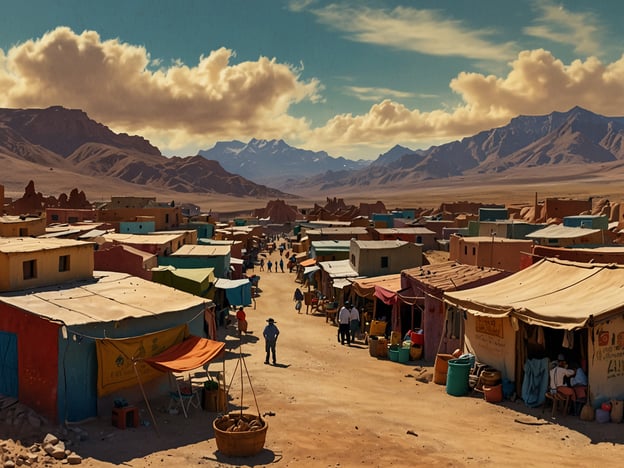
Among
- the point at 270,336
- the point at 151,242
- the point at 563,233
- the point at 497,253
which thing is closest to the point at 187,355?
the point at 270,336

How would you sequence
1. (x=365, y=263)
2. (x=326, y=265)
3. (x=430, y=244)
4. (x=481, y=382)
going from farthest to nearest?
(x=430, y=244) < (x=326, y=265) < (x=365, y=263) < (x=481, y=382)

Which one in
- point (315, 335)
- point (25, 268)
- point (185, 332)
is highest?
point (25, 268)

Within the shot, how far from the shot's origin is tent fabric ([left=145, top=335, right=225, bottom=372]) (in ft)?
49.6

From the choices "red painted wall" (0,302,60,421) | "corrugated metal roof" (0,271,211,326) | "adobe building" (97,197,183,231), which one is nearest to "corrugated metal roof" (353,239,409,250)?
"corrugated metal roof" (0,271,211,326)

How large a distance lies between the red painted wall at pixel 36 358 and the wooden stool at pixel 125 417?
→ 1.25 meters

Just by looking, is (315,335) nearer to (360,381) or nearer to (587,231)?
(360,381)

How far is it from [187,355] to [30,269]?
487 centimetres

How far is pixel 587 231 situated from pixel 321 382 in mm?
29400

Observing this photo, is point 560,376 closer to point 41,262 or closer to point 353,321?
point 353,321

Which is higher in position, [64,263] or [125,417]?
[64,263]

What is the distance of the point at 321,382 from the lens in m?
18.8

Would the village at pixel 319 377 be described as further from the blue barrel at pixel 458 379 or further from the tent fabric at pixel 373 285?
the tent fabric at pixel 373 285

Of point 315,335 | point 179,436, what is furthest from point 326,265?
point 179,436

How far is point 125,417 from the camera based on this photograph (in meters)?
14.3
